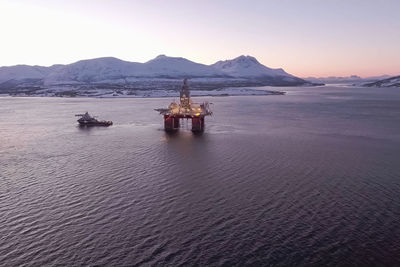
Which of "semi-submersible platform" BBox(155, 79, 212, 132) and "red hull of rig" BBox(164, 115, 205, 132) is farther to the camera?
"semi-submersible platform" BBox(155, 79, 212, 132)

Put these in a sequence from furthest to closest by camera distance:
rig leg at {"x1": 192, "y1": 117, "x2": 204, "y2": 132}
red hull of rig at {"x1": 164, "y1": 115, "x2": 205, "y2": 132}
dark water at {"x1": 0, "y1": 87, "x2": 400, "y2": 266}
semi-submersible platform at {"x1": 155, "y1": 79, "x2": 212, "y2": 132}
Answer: semi-submersible platform at {"x1": 155, "y1": 79, "x2": 212, "y2": 132} < red hull of rig at {"x1": 164, "y1": 115, "x2": 205, "y2": 132} < rig leg at {"x1": 192, "y1": 117, "x2": 204, "y2": 132} < dark water at {"x1": 0, "y1": 87, "x2": 400, "y2": 266}

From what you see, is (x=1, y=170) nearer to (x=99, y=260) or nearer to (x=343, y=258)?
(x=99, y=260)

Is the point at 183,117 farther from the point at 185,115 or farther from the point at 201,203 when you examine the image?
the point at 201,203

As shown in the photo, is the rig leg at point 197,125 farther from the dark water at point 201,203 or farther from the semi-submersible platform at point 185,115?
the dark water at point 201,203

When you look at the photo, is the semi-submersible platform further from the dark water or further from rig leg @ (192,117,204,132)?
the dark water

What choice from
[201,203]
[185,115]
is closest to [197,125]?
[185,115]

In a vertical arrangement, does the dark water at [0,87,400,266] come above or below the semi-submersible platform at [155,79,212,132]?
below

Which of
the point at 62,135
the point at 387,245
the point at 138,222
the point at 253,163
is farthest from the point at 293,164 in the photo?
the point at 62,135

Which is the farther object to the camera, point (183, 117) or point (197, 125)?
point (183, 117)

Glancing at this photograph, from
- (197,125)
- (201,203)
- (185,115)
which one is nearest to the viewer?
(201,203)

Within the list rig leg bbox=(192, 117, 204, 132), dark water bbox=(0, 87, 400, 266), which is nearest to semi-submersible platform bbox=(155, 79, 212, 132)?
rig leg bbox=(192, 117, 204, 132)

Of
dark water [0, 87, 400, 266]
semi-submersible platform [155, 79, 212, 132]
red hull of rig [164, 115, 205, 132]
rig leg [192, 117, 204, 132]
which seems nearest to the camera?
dark water [0, 87, 400, 266]
